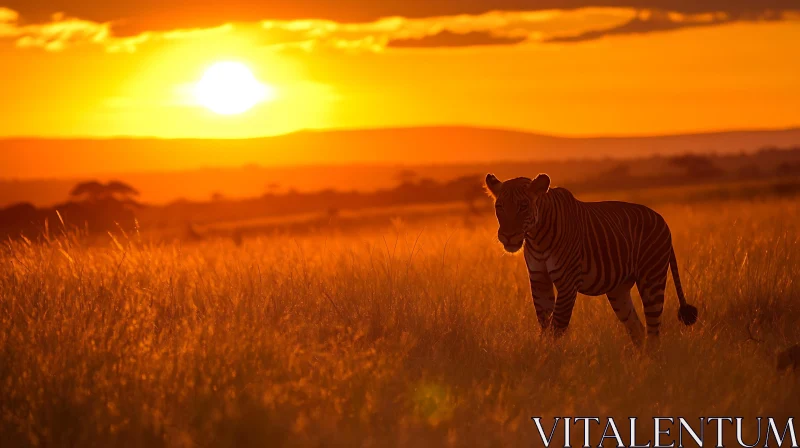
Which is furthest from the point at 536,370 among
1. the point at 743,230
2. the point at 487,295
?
the point at 743,230

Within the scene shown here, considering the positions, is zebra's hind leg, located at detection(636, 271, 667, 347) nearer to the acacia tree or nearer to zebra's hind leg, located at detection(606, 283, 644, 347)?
zebra's hind leg, located at detection(606, 283, 644, 347)

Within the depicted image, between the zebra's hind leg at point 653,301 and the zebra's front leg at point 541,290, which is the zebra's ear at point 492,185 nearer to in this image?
the zebra's front leg at point 541,290

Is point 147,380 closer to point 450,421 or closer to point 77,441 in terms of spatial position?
point 77,441

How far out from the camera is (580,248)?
27.1ft

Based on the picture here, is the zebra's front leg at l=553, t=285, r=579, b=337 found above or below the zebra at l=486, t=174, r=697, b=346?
below

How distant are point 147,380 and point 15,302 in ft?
7.27

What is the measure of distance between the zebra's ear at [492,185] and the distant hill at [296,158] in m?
90.1

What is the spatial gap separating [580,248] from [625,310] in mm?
940

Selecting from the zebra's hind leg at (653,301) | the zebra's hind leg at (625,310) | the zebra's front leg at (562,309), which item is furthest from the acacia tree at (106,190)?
the zebra's front leg at (562,309)

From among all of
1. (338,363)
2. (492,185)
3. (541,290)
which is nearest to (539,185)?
(492,185)

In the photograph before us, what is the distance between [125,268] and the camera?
31.7 ft

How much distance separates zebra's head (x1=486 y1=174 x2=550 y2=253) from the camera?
7.70 m

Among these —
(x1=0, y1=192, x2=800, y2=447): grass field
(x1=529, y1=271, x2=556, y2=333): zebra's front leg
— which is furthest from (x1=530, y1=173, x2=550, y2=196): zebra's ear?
(x1=0, y1=192, x2=800, y2=447): grass field

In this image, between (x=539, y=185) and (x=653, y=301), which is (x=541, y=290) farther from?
(x=653, y=301)
